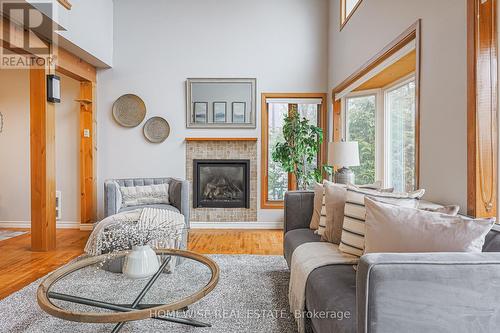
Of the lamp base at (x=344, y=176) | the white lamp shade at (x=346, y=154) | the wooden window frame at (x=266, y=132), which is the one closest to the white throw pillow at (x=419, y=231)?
the white lamp shade at (x=346, y=154)

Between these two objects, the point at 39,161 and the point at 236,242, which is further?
the point at 236,242

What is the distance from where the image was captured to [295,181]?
485cm

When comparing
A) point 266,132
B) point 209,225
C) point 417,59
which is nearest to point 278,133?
point 266,132

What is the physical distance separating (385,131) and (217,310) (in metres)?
3.14

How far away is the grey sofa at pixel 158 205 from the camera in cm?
354

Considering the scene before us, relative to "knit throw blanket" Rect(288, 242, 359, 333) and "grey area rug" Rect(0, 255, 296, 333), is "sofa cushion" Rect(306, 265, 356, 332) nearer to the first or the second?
"knit throw blanket" Rect(288, 242, 359, 333)

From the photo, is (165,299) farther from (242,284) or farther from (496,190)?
(496,190)

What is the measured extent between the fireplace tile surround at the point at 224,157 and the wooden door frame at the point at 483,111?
3333mm

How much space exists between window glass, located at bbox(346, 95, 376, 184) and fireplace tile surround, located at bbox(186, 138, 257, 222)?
1.49m

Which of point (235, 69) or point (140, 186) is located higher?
point (235, 69)

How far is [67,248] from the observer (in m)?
3.69

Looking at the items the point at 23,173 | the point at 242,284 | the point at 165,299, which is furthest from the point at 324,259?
the point at 23,173

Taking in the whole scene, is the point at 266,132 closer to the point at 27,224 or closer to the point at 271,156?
the point at 271,156

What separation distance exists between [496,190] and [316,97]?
11.3 feet
